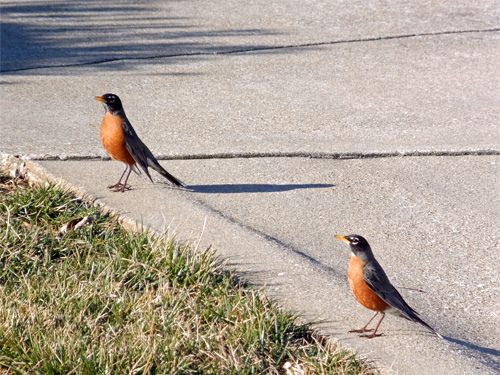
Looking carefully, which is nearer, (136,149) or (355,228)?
(355,228)

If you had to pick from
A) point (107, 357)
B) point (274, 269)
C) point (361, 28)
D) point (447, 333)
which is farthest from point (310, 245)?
point (361, 28)

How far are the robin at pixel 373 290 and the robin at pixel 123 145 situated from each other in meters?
1.84

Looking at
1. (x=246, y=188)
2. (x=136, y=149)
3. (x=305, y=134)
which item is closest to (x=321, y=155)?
(x=305, y=134)

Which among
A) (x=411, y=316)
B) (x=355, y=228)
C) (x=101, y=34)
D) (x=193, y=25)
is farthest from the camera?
(x=193, y=25)

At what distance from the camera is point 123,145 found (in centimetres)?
483

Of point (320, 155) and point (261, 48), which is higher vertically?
point (261, 48)

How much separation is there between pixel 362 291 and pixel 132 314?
3.49ft

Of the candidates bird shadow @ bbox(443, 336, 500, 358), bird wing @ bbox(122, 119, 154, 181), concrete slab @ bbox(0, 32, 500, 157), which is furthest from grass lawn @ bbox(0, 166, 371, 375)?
concrete slab @ bbox(0, 32, 500, 157)

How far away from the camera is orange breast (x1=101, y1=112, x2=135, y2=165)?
4.83 meters

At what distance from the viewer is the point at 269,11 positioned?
9.57 meters

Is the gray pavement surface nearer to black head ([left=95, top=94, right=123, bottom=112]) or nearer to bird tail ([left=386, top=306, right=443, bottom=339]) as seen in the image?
bird tail ([left=386, top=306, right=443, bottom=339])

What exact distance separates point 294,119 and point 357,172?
1138 mm

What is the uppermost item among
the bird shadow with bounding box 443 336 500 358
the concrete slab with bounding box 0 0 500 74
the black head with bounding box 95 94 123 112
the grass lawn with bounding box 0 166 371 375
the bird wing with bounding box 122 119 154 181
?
the concrete slab with bounding box 0 0 500 74

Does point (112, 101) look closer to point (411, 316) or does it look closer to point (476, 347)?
point (411, 316)
